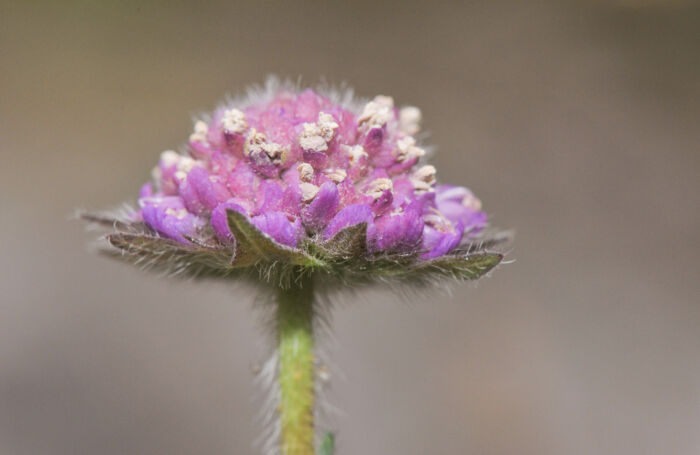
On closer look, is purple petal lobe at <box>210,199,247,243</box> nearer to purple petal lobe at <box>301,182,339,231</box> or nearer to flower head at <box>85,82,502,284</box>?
flower head at <box>85,82,502,284</box>

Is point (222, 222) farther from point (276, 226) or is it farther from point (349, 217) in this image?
point (349, 217)

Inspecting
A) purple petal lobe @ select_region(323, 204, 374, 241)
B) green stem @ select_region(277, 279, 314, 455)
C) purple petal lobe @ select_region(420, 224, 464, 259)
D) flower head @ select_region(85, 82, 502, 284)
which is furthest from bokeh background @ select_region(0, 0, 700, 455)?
purple petal lobe @ select_region(323, 204, 374, 241)

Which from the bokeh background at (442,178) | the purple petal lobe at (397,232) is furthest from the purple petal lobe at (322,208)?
the bokeh background at (442,178)

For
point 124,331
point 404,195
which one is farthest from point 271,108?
point 124,331

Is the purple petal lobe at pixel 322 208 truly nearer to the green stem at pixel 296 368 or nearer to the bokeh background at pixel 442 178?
the green stem at pixel 296 368

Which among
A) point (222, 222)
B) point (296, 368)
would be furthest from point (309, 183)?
point (296, 368)

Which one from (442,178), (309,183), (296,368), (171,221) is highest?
(442,178)

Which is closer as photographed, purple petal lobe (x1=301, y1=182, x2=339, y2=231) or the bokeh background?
purple petal lobe (x1=301, y1=182, x2=339, y2=231)
